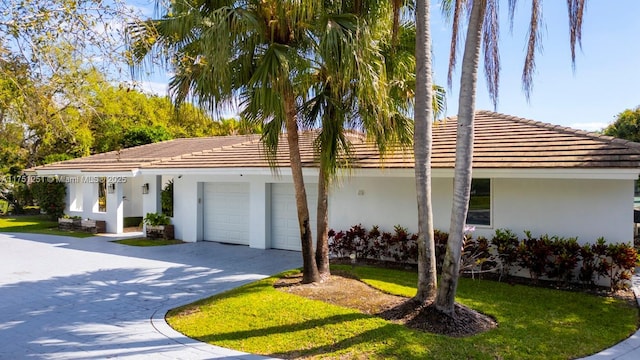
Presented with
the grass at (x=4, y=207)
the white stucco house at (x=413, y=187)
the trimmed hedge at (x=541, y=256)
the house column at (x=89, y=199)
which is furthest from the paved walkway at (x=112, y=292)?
the grass at (x=4, y=207)

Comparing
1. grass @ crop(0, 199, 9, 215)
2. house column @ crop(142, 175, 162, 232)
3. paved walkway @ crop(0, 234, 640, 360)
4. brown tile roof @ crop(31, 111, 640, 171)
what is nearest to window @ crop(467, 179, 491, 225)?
brown tile roof @ crop(31, 111, 640, 171)

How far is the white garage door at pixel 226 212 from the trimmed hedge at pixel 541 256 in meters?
6.21

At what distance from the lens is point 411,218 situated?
43.6 ft

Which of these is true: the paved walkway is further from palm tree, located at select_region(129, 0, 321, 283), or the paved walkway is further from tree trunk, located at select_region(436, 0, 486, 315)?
palm tree, located at select_region(129, 0, 321, 283)

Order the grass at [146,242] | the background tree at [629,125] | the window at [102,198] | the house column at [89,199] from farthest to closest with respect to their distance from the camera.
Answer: the window at [102,198] < the background tree at [629,125] < the house column at [89,199] < the grass at [146,242]

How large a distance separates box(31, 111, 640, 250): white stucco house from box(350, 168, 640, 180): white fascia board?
0.02 metres

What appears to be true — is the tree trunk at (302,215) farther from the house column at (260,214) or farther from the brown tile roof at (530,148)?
the house column at (260,214)

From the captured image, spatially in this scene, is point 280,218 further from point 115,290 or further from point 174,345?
point 174,345

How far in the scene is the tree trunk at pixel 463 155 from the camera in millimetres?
7551

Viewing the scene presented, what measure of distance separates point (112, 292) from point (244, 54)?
20.5ft

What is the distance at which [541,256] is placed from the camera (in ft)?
34.6

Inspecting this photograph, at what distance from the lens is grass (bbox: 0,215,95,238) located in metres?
21.5

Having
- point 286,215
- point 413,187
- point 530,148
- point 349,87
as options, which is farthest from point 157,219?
point 530,148

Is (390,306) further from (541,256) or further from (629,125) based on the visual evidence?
(629,125)
